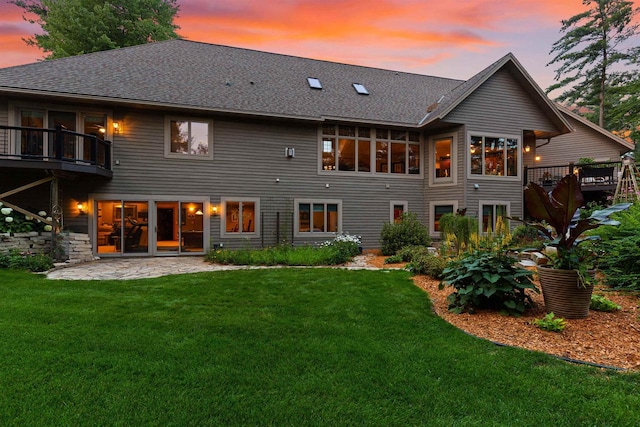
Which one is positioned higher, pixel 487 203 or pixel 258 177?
pixel 258 177


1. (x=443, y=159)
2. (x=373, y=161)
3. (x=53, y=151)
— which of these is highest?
(x=443, y=159)

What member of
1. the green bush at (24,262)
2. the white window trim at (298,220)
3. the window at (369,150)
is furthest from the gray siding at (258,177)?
the green bush at (24,262)

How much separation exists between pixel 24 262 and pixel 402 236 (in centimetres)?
1001

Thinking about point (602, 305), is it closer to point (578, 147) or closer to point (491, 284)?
point (491, 284)

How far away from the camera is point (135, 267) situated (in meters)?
8.38

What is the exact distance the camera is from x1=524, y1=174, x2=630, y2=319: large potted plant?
388 centimetres

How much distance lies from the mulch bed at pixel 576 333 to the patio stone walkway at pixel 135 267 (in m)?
4.46

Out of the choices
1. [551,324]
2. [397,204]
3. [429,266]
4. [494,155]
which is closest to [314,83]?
[397,204]

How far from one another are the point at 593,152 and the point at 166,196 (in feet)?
59.9

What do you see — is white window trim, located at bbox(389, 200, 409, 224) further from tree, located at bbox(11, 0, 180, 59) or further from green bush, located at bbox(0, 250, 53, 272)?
tree, located at bbox(11, 0, 180, 59)

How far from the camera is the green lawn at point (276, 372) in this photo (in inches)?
88.4

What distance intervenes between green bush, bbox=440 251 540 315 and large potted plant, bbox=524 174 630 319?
0.27m

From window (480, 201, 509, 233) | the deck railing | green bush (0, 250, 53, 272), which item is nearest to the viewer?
green bush (0, 250, 53, 272)

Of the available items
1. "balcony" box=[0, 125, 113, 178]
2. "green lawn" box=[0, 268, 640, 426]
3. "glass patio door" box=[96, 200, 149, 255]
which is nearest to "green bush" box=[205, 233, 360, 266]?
"glass patio door" box=[96, 200, 149, 255]
